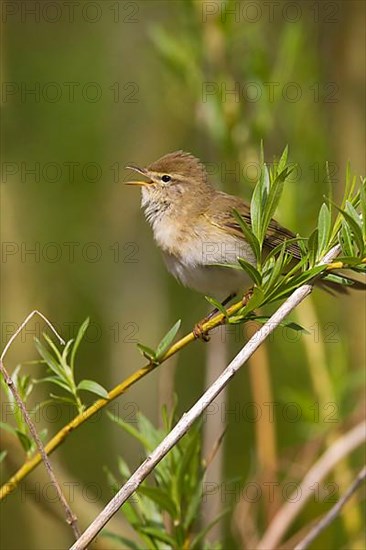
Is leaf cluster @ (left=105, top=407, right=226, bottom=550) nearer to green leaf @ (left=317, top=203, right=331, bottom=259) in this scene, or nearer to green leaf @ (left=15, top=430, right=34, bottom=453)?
green leaf @ (left=15, top=430, right=34, bottom=453)

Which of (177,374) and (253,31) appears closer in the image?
(253,31)

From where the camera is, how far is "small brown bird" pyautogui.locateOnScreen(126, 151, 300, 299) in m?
2.99

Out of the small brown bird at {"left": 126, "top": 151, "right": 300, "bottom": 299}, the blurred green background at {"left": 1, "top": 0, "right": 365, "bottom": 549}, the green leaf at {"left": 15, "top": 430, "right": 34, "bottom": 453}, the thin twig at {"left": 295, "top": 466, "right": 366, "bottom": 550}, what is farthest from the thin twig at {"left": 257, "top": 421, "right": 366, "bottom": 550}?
the green leaf at {"left": 15, "top": 430, "right": 34, "bottom": 453}

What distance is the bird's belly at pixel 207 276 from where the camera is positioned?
2984 millimetres

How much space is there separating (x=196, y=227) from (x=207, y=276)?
23 cm

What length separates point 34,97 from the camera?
15.3 feet

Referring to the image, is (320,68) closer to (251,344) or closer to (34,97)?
(34,97)

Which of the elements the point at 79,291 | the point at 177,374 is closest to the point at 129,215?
the point at 79,291

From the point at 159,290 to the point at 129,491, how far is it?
97.3 inches

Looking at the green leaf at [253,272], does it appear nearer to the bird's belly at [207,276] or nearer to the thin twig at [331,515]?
the thin twig at [331,515]

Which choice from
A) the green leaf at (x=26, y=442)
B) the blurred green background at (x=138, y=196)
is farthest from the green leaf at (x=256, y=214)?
the blurred green background at (x=138, y=196)

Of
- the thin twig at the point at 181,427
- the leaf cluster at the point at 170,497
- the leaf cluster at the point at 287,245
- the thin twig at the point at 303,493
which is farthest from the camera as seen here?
the thin twig at the point at 303,493

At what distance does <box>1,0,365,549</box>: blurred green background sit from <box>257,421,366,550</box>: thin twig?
0.19 metres

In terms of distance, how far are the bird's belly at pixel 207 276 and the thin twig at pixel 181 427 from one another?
48.7 inches
